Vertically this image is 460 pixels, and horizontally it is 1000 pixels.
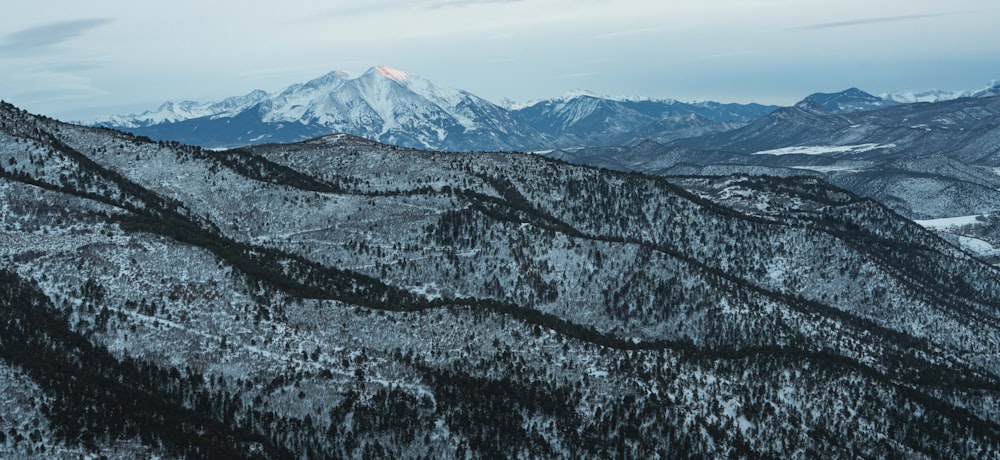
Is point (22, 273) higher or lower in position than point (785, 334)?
higher

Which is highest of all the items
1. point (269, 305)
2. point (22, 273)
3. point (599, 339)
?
point (22, 273)

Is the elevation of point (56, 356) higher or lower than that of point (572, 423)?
higher

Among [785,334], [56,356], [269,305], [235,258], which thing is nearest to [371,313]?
[269,305]

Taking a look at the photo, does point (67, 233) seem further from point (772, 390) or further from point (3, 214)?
point (772, 390)

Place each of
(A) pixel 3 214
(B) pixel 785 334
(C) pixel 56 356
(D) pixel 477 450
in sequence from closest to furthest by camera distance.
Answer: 1. (C) pixel 56 356
2. (D) pixel 477 450
3. (A) pixel 3 214
4. (B) pixel 785 334

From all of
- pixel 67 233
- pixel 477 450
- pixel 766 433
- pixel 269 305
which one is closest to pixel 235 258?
pixel 269 305

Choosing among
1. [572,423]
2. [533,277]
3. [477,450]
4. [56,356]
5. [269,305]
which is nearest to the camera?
[56,356]

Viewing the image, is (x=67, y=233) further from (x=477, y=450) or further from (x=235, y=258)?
(x=477, y=450)

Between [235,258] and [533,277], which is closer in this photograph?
[235,258]

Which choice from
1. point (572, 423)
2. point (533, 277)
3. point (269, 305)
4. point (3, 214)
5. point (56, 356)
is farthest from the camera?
point (533, 277)
